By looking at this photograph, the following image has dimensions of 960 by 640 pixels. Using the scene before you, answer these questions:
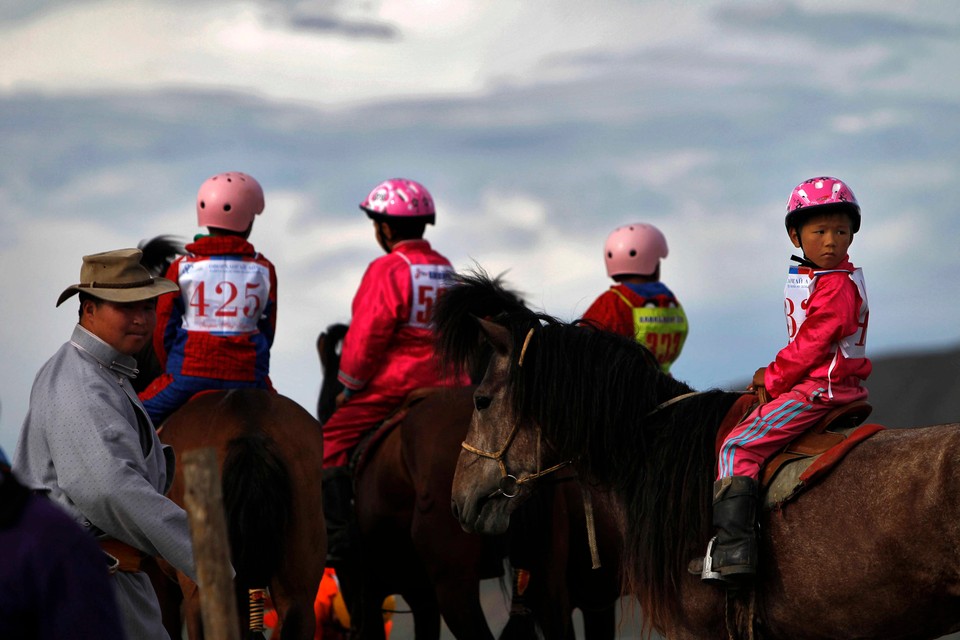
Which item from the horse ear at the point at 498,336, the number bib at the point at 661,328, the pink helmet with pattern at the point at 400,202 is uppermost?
the pink helmet with pattern at the point at 400,202

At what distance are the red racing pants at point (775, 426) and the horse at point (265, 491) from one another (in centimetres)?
266

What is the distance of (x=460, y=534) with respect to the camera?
752 cm

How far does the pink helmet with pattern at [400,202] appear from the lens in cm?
879

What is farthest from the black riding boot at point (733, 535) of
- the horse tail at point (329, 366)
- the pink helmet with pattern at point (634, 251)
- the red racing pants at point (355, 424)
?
the horse tail at point (329, 366)

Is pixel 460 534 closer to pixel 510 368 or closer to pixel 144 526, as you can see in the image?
pixel 510 368

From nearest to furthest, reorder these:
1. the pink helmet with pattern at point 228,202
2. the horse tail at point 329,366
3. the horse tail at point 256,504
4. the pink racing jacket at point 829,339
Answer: the pink racing jacket at point 829,339
the horse tail at point 256,504
the pink helmet with pattern at point 228,202
the horse tail at point 329,366

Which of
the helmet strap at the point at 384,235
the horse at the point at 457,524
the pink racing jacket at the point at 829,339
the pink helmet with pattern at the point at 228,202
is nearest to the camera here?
the pink racing jacket at the point at 829,339

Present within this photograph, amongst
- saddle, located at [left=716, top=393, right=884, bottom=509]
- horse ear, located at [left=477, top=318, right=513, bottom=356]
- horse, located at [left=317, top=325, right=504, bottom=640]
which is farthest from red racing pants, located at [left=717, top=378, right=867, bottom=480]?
horse, located at [left=317, top=325, right=504, bottom=640]

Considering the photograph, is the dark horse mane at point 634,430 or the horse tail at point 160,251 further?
the horse tail at point 160,251

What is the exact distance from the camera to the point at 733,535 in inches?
207

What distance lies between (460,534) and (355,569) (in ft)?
4.94

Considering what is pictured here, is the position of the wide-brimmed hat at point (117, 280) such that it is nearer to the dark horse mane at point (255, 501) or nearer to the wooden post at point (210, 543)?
the wooden post at point (210, 543)

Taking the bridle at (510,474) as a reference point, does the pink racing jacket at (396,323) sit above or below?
above

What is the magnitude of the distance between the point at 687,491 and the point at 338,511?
3.48 metres
